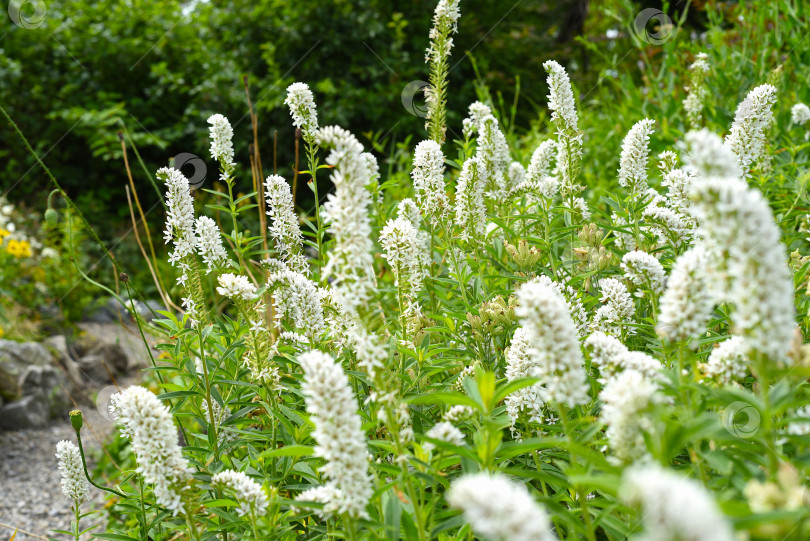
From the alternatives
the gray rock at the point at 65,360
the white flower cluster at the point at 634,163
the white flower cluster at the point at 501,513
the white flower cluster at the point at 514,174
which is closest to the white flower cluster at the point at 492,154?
→ the white flower cluster at the point at 514,174

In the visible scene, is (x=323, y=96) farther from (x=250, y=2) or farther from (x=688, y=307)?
(x=688, y=307)

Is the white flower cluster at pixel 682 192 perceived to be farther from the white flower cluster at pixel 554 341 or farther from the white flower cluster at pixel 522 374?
the white flower cluster at pixel 554 341

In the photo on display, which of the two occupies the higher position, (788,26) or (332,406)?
(788,26)

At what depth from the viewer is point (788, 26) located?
16.5 feet

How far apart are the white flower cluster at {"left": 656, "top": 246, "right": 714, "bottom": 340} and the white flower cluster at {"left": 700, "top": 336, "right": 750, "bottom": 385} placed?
0.63 feet

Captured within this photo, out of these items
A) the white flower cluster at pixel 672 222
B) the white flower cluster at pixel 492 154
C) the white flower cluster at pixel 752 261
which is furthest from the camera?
the white flower cluster at pixel 492 154

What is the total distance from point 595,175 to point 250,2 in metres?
5.56

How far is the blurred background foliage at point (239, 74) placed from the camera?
813cm

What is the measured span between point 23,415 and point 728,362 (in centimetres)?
575

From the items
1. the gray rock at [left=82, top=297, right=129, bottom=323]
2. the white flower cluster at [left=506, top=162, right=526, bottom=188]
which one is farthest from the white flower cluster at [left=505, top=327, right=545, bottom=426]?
the gray rock at [left=82, top=297, right=129, bottom=323]

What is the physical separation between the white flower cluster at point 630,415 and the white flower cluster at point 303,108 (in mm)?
1574

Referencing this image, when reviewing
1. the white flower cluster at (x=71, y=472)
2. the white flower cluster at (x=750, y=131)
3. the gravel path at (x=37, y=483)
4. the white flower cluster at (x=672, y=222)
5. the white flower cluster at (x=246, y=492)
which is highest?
the white flower cluster at (x=750, y=131)

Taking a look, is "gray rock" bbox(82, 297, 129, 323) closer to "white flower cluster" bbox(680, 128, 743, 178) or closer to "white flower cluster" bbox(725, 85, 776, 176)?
"white flower cluster" bbox(725, 85, 776, 176)

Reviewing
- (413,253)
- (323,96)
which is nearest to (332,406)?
(413,253)
